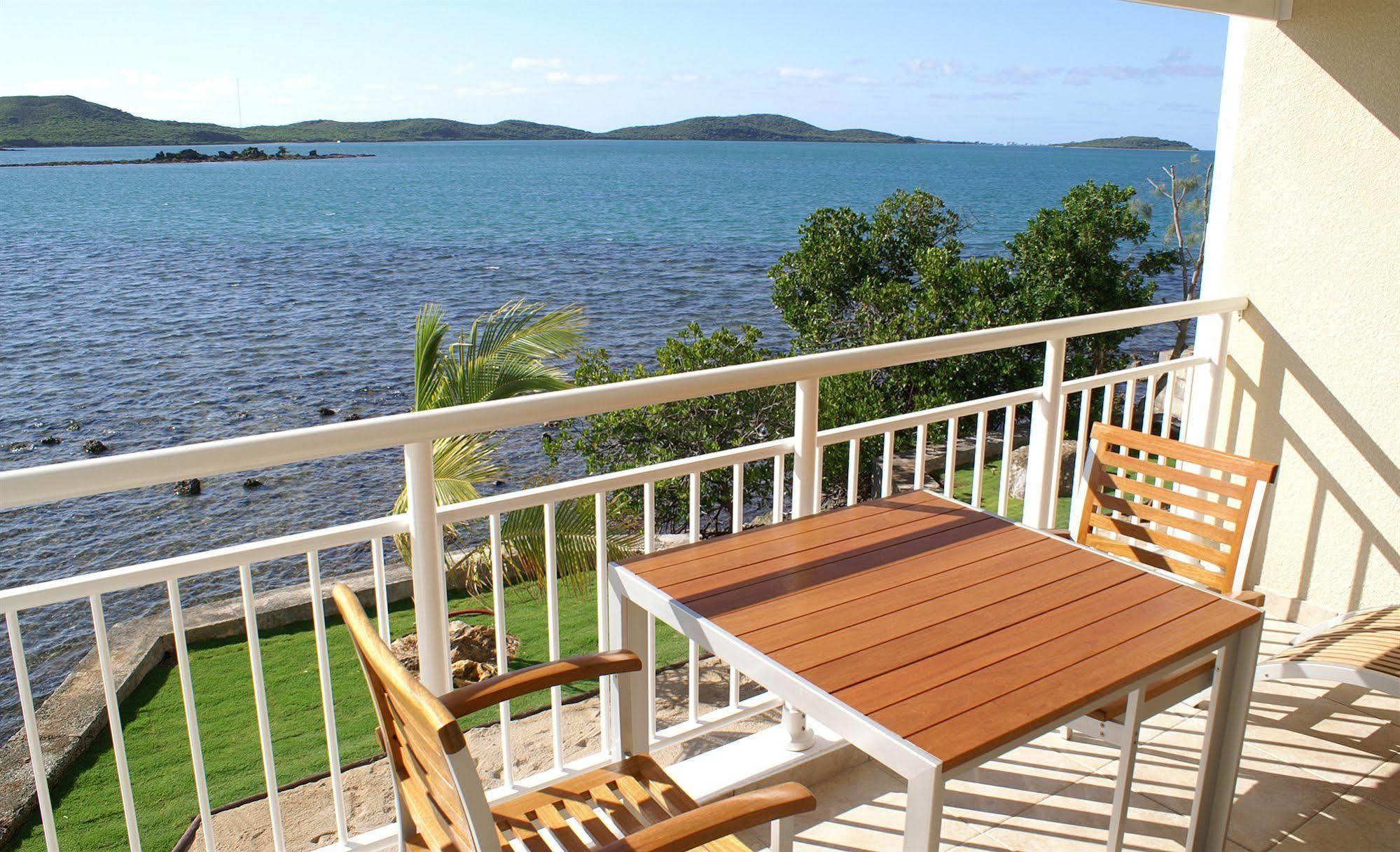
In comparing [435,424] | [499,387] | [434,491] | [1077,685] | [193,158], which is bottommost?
[499,387]

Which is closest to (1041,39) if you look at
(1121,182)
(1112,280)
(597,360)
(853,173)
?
(1121,182)

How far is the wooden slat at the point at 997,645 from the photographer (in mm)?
1691

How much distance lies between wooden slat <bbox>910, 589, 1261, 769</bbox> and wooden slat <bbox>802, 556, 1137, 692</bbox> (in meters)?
0.18

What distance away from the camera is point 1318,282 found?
12.8 feet

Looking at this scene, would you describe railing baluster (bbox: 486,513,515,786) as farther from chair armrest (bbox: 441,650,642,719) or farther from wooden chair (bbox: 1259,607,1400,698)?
wooden chair (bbox: 1259,607,1400,698)

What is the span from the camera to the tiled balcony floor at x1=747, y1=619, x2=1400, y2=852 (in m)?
2.73

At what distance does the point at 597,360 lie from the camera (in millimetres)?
10055

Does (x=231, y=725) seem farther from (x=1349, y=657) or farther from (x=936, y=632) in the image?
(x=1349, y=657)

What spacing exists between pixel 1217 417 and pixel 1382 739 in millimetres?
1445

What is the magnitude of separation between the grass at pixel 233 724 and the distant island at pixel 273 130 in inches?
2471

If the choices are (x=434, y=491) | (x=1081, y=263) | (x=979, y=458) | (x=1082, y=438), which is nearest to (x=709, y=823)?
(x=434, y=491)

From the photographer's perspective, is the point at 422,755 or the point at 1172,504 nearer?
the point at 422,755

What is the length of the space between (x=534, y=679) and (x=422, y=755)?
37 cm

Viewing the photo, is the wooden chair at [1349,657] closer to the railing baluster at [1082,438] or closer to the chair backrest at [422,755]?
the railing baluster at [1082,438]
